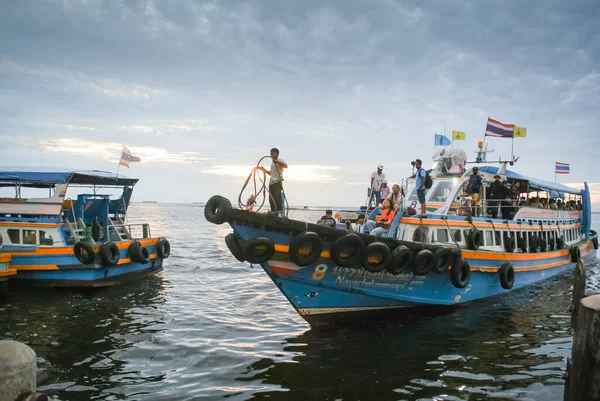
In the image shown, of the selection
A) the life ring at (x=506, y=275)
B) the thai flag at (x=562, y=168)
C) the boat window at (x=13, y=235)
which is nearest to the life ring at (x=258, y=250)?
the life ring at (x=506, y=275)

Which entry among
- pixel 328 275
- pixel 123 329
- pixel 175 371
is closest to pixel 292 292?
pixel 328 275

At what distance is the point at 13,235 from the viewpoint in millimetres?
16266

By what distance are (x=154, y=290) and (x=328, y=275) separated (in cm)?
918

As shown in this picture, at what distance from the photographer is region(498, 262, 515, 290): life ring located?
1374 centimetres

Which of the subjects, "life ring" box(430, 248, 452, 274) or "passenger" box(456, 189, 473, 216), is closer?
"life ring" box(430, 248, 452, 274)

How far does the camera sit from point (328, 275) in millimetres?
10672

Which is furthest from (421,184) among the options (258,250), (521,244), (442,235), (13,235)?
(13,235)

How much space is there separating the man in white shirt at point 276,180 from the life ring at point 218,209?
3.52 ft

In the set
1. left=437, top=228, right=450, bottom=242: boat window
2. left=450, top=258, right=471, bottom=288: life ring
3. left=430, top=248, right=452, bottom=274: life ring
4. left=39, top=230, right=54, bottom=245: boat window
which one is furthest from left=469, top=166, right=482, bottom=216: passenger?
left=39, top=230, right=54, bottom=245: boat window

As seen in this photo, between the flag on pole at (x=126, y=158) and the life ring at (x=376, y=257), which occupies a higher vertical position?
the flag on pole at (x=126, y=158)

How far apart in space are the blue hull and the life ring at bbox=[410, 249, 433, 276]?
324mm

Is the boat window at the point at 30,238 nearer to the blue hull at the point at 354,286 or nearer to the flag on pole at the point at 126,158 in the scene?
the flag on pole at the point at 126,158

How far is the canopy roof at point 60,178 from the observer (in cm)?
1656

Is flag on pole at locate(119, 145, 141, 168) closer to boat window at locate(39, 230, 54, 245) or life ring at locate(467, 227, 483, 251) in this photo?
boat window at locate(39, 230, 54, 245)
